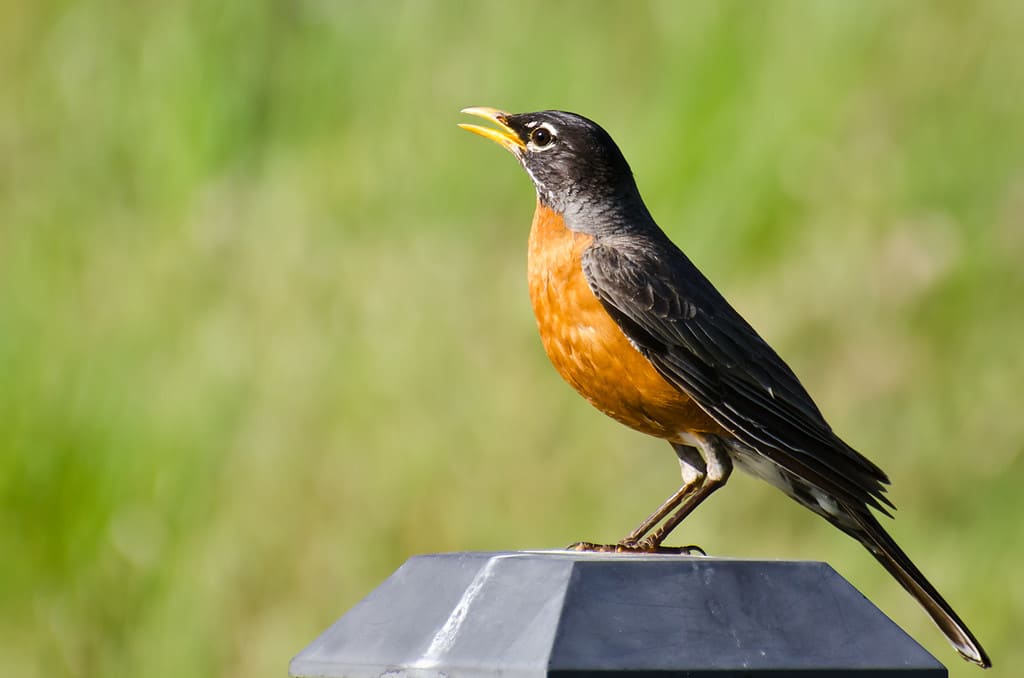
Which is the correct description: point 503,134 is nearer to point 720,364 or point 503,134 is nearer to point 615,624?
point 720,364

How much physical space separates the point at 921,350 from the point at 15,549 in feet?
14.5

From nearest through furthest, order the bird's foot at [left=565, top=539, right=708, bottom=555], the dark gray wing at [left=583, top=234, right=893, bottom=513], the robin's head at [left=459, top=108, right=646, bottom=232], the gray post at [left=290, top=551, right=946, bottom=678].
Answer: the gray post at [left=290, top=551, right=946, bottom=678]
the bird's foot at [left=565, top=539, right=708, bottom=555]
the dark gray wing at [left=583, top=234, right=893, bottom=513]
the robin's head at [left=459, top=108, right=646, bottom=232]

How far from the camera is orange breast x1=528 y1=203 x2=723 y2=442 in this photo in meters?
3.52

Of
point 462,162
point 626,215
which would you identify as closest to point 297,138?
point 462,162

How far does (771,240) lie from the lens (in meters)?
6.67

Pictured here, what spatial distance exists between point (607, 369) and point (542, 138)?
96cm

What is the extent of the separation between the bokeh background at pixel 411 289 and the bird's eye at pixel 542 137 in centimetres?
227

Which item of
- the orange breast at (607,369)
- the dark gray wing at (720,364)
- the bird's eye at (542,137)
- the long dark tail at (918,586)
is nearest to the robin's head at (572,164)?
the bird's eye at (542,137)

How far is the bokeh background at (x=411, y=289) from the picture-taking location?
6020 mm

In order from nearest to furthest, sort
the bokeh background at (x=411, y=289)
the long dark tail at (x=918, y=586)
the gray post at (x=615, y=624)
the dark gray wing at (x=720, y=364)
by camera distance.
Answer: the gray post at (x=615, y=624) → the long dark tail at (x=918, y=586) → the dark gray wing at (x=720, y=364) → the bokeh background at (x=411, y=289)

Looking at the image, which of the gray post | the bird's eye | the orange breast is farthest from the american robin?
the gray post

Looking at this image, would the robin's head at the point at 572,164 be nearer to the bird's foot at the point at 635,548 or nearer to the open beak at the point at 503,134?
the open beak at the point at 503,134

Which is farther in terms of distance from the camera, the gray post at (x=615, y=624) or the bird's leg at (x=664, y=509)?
the bird's leg at (x=664, y=509)

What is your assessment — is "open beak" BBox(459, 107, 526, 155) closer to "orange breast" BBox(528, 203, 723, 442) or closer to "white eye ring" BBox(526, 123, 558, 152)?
"white eye ring" BBox(526, 123, 558, 152)
